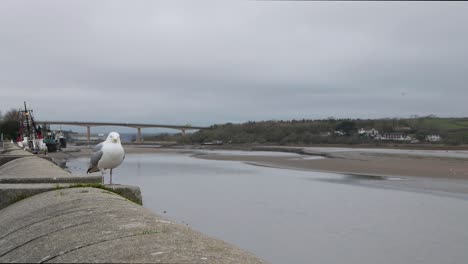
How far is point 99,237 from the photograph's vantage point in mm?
4719

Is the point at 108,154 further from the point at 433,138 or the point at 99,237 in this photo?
the point at 433,138

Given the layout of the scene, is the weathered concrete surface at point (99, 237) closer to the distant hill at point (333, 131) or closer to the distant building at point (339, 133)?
the distant hill at point (333, 131)

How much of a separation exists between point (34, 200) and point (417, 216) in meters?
11.1

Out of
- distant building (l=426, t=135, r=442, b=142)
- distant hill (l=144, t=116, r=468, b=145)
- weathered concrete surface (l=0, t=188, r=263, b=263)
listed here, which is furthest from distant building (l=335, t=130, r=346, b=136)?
weathered concrete surface (l=0, t=188, r=263, b=263)

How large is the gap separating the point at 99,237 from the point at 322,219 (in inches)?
398

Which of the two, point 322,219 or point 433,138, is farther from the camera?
point 433,138

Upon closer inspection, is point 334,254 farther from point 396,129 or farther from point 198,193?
point 396,129

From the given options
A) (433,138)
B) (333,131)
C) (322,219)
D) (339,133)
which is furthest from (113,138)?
(333,131)

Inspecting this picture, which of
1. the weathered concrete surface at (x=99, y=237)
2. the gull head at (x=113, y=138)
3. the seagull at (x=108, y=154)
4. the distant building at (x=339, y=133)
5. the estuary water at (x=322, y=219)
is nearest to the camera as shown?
the weathered concrete surface at (x=99, y=237)

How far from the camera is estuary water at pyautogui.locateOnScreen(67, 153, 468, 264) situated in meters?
10.3

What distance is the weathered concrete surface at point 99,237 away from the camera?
13.5 feet

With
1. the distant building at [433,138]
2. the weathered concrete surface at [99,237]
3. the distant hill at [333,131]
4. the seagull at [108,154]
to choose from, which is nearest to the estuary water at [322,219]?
the seagull at [108,154]

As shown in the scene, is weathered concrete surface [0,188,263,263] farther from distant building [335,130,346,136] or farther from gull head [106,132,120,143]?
distant building [335,130,346,136]

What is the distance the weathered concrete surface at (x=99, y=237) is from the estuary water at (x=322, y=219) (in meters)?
4.63
